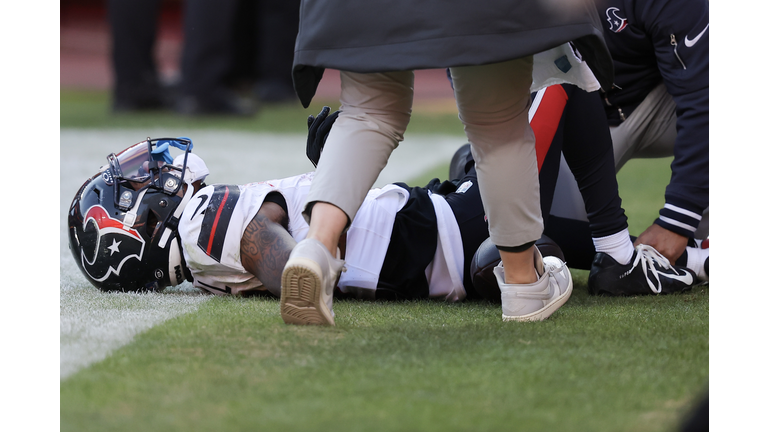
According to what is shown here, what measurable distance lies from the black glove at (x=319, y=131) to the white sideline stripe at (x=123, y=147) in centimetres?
35

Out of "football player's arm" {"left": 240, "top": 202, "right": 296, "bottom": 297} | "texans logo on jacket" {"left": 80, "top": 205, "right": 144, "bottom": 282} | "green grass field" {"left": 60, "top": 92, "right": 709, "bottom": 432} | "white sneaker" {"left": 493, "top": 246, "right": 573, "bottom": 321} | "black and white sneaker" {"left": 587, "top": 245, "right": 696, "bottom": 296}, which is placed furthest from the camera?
"black and white sneaker" {"left": 587, "top": 245, "right": 696, "bottom": 296}

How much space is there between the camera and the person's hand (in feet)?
5.07

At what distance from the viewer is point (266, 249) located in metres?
1.27

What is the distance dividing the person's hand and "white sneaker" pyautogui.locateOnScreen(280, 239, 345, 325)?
0.83m

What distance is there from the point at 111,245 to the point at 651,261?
1076 millimetres

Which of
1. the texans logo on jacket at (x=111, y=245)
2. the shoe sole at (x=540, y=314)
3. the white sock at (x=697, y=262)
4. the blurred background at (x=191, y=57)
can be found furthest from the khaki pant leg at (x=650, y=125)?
the blurred background at (x=191, y=57)

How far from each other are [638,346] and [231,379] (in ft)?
1.80

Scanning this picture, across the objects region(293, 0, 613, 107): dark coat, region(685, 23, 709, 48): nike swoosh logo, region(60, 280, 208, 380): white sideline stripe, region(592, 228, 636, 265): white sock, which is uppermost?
region(685, 23, 709, 48): nike swoosh logo

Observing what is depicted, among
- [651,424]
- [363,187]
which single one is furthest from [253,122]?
[651,424]

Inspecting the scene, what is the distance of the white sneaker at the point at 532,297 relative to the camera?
1143 mm

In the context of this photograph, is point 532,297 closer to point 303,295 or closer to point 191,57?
point 303,295

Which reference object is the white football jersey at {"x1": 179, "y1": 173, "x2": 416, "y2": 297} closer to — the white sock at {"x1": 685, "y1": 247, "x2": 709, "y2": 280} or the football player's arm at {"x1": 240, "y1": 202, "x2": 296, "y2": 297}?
the football player's arm at {"x1": 240, "y1": 202, "x2": 296, "y2": 297}

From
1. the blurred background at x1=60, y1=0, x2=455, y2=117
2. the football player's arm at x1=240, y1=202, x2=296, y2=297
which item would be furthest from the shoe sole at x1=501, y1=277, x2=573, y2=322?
the blurred background at x1=60, y1=0, x2=455, y2=117
